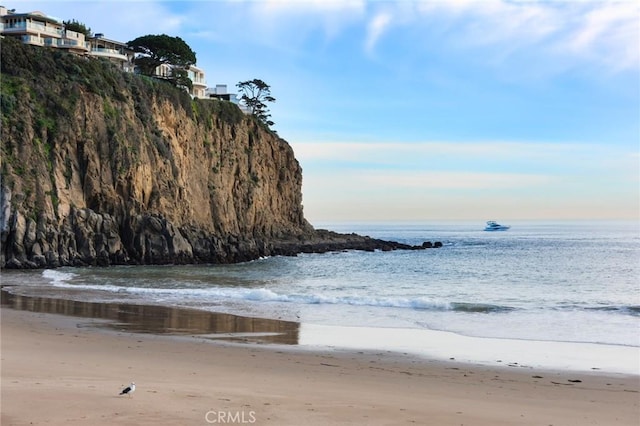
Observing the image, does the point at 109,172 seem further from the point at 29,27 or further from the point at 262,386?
the point at 262,386

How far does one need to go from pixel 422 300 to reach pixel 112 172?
96.4ft

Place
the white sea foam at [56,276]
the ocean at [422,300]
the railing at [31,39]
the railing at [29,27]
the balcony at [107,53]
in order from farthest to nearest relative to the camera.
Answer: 1. the balcony at [107,53]
2. the railing at [29,27]
3. the railing at [31,39]
4. the white sea foam at [56,276]
5. the ocean at [422,300]

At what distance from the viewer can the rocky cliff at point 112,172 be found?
3953 cm

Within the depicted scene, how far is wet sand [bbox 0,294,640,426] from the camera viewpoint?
294 inches

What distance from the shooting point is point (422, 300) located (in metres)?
24.1

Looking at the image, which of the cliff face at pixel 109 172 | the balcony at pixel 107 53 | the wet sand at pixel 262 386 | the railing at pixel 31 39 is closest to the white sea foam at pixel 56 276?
the cliff face at pixel 109 172

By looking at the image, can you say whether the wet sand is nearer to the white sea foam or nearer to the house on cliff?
the white sea foam

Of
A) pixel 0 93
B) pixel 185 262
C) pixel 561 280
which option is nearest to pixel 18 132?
pixel 0 93

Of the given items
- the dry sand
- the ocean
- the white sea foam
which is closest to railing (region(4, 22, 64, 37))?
the ocean

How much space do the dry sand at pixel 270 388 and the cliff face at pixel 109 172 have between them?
27285 millimetres

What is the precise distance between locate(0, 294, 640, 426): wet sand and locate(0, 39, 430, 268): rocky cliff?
2617 centimetres

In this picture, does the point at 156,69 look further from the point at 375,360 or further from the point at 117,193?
the point at 375,360

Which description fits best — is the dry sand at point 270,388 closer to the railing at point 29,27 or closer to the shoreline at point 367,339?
the shoreline at point 367,339

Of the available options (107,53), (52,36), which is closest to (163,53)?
(107,53)
